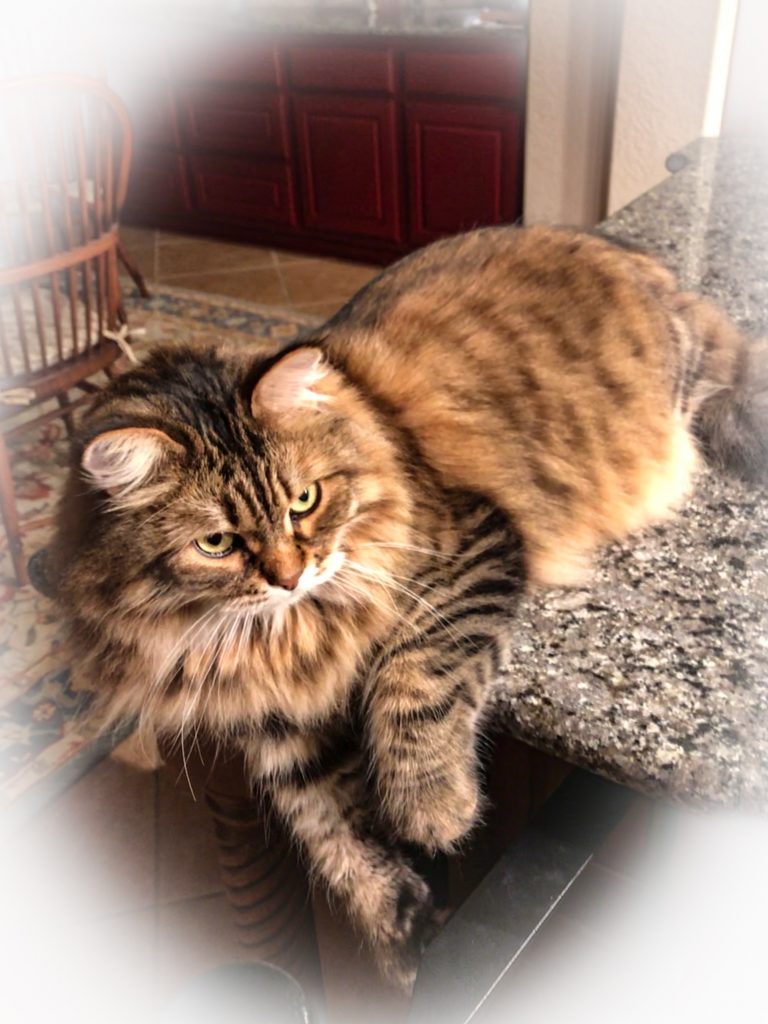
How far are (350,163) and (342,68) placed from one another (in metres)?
0.37

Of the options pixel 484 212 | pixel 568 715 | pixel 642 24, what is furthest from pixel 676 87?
pixel 568 715

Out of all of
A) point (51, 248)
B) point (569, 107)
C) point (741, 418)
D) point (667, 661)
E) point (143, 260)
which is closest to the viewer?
point (667, 661)

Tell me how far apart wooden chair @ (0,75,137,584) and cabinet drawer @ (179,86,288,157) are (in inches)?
62.7

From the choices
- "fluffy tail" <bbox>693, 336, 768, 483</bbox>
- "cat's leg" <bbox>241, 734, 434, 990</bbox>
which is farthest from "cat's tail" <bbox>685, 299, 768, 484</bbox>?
"cat's leg" <bbox>241, 734, 434, 990</bbox>

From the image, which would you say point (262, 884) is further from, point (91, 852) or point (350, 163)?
point (350, 163)

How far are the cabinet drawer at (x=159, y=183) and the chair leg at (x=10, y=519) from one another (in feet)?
8.68

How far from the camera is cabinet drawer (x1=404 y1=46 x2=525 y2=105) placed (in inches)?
121

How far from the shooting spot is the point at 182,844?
1565 millimetres

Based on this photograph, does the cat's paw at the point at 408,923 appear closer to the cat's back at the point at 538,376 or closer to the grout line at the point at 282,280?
the cat's back at the point at 538,376

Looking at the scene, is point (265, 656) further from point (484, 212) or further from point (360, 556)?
point (484, 212)

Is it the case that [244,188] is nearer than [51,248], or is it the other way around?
[51,248]

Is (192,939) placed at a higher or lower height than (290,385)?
lower

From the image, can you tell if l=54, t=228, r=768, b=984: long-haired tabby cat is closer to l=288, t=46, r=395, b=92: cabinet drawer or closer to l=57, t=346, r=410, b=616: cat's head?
l=57, t=346, r=410, b=616: cat's head

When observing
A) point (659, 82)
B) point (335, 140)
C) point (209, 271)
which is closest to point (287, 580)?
point (659, 82)
